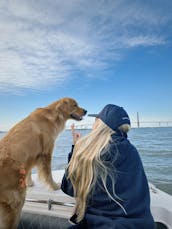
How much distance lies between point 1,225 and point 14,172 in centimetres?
49

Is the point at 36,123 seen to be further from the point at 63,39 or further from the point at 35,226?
the point at 63,39

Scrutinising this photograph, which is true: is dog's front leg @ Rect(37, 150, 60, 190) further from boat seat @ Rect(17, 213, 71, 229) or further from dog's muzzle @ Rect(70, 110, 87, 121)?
dog's muzzle @ Rect(70, 110, 87, 121)

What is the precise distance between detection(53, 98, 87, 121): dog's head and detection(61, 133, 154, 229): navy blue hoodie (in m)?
2.16

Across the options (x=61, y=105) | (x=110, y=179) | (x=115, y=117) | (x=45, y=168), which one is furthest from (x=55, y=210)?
(x=61, y=105)

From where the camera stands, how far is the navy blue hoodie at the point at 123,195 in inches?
69.7

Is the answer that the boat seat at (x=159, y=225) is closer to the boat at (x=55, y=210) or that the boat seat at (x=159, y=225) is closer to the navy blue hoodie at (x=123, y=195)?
the boat at (x=55, y=210)

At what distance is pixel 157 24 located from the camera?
47.1 feet

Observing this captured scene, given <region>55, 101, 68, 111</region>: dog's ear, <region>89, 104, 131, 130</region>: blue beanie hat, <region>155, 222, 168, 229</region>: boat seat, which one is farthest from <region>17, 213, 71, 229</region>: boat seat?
<region>55, 101, 68, 111</region>: dog's ear

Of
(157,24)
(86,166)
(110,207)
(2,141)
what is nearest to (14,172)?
(2,141)

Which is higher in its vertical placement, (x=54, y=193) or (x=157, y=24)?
(x=157, y=24)

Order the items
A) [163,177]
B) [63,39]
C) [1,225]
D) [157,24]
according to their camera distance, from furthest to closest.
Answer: [157,24] → [163,177] → [63,39] → [1,225]

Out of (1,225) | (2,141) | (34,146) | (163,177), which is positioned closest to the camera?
(1,225)

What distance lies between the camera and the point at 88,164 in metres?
1.89

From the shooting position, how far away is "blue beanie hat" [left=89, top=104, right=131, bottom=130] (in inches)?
76.6
